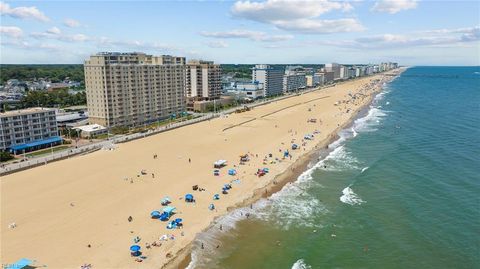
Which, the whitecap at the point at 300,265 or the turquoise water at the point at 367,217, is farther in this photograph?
the turquoise water at the point at 367,217

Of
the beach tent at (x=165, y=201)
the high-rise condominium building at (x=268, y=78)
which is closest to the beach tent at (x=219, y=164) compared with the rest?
the beach tent at (x=165, y=201)

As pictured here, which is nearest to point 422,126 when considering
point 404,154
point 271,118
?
point 404,154

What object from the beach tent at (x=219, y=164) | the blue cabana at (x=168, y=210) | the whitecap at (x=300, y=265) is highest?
the beach tent at (x=219, y=164)

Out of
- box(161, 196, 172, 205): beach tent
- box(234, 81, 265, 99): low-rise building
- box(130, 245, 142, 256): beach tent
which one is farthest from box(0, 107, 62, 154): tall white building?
box(234, 81, 265, 99): low-rise building

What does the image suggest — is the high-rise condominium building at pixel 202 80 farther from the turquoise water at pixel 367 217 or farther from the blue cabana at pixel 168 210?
the blue cabana at pixel 168 210

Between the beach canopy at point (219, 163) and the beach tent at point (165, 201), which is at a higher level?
the beach canopy at point (219, 163)

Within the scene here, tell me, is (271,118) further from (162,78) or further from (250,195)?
(250,195)

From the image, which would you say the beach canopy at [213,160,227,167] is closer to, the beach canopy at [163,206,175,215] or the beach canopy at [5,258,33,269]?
the beach canopy at [163,206,175,215]
